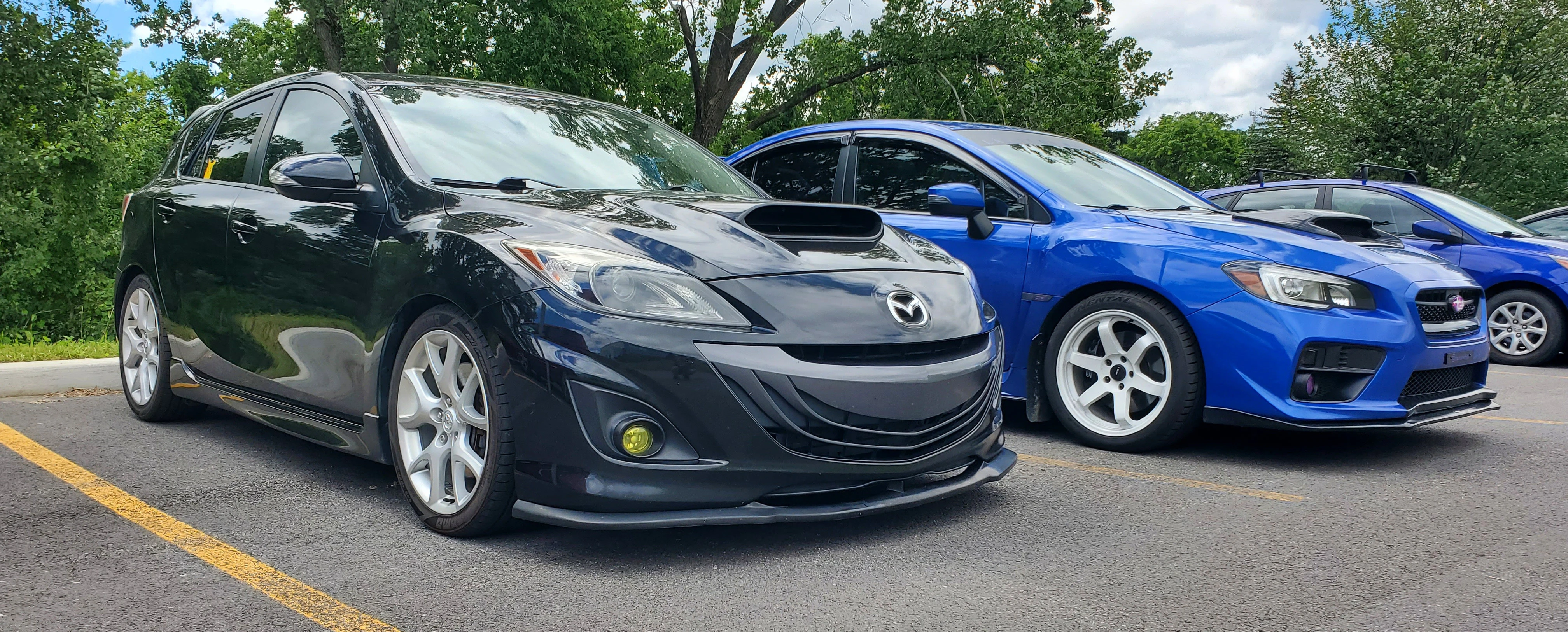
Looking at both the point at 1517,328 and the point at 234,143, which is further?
the point at 1517,328

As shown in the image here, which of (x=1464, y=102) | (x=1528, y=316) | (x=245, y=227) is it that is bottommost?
(x=1528, y=316)

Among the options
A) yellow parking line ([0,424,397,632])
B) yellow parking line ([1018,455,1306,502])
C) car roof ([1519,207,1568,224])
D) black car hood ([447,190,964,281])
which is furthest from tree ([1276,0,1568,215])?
yellow parking line ([0,424,397,632])

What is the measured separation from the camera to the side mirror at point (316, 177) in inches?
144

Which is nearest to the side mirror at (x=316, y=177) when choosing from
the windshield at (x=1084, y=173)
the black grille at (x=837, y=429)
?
the black grille at (x=837, y=429)

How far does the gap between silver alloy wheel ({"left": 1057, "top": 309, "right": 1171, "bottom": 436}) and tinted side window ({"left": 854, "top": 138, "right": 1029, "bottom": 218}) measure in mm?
997

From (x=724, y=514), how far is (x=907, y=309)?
834mm

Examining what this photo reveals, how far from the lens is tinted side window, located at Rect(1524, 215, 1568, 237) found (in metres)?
11.1

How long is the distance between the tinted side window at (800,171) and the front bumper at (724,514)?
3042mm

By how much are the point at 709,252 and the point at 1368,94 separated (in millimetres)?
21864

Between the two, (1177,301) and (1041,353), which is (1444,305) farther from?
(1041,353)

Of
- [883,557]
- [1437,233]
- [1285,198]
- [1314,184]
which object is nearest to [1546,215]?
[1437,233]

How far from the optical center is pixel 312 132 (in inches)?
175

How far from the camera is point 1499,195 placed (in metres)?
20.5

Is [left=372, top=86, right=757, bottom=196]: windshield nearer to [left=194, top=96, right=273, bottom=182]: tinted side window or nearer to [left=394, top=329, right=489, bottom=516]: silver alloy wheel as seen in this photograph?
[left=394, top=329, right=489, bottom=516]: silver alloy wheel
